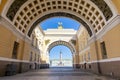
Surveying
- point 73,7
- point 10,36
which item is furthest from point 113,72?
point 10,36

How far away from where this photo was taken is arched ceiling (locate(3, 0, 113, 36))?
435 inches

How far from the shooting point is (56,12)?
14984mm

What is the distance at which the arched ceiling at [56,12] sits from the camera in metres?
11.0

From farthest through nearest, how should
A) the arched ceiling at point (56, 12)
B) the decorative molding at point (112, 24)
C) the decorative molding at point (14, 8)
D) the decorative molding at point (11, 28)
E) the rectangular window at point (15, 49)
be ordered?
1. the rectangular window at point (15, 49)
2. the arched ceiling at point (56, 12)
3. the decorative molding at point (14, 8)
4. the decorative molding at point (11, 28)
5. the decorative molding at point (112, 24)

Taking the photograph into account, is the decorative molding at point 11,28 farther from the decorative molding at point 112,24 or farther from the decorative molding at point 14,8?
the decorative molding at point 112,24

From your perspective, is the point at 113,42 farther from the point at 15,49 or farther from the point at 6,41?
the point at 15,49

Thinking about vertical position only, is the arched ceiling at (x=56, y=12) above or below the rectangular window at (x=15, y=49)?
above

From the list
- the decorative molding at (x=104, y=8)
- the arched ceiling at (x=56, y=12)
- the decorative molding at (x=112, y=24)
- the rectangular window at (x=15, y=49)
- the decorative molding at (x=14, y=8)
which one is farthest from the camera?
the rectangular window at (x=15, y=49)

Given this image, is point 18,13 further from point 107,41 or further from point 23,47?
point 107,41

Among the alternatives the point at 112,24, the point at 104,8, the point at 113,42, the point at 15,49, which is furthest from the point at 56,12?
the point at 113,42

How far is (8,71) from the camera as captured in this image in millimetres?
9828

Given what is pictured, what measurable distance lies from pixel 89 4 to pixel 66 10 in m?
3.54

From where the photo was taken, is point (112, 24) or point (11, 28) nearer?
point (112, 24)

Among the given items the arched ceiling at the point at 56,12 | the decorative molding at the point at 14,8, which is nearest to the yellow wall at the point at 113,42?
the arched ceiling at the point at 56,12
